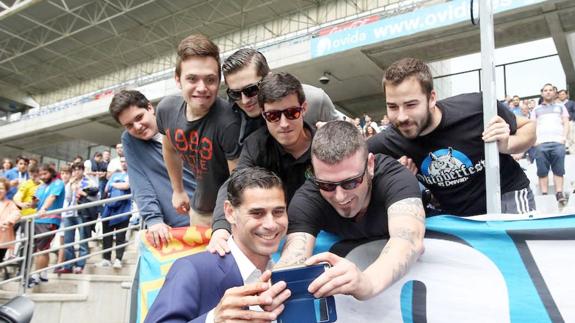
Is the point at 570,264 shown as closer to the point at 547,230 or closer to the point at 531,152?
the point at 547,230

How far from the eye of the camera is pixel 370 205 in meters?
2.01

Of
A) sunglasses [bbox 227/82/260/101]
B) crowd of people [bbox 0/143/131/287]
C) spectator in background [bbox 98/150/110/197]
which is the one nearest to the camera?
sunglasses [bbox 227/82/260/101]

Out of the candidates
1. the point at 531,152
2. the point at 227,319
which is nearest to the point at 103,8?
the point at 531,152

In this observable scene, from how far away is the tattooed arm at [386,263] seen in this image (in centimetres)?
142

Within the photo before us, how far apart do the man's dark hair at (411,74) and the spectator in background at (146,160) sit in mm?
1804

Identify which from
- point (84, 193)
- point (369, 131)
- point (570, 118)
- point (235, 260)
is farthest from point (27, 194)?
point (570, 118)

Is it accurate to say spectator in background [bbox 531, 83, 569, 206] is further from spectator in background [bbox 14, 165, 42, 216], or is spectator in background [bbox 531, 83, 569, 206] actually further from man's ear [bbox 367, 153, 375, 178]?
spectator in background [bbox 14, 165, 42, 216]

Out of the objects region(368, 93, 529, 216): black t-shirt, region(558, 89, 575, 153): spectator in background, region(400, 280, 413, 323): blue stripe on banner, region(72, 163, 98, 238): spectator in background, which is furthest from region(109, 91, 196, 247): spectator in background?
region(558, 89, 575, 153): spectator in background

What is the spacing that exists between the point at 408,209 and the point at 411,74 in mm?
779

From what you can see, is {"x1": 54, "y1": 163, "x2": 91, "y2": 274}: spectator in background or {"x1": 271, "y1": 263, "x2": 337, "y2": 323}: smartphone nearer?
{"x1": 271, "y1": 263, "x2": 337, "y2": 323}: smartphone

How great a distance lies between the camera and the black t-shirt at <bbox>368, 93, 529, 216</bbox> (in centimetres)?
244

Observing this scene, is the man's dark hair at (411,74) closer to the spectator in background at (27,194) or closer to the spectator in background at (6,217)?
the spectator in background at (6,217)

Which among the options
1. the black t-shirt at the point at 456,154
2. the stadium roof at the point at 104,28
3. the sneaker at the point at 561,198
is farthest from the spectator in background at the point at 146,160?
the stadium roof at the point at 104,28

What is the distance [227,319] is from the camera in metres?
1.38
